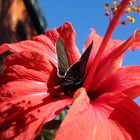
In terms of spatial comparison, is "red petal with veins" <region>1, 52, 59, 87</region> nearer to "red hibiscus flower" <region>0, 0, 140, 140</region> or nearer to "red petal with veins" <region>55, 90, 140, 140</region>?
"red hibiscus flower" <region>0, 0, 140, 140</region>

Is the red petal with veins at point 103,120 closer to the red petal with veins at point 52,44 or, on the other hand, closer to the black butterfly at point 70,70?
the black butterfly at point 70,70

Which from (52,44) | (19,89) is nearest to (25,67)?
(19,89)

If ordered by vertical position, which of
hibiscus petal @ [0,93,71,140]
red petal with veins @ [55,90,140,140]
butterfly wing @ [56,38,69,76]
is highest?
butterfly wing @ [56,38,69,76]

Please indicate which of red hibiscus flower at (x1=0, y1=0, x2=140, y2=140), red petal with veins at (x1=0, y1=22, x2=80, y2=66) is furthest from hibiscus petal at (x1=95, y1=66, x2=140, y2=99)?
red petal with veins at (x1=0, y1=22, x2=80, y2=66)

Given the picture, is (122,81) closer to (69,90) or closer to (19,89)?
(69,90)

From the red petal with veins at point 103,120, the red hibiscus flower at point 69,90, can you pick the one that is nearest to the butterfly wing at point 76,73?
the red hibiscus flower at point 69,90

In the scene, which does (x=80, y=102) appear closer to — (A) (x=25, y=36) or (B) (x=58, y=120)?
(B) (x=58, y=120)

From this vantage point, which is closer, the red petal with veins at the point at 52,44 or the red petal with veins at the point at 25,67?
the red petal with veins at the point at 25,67
